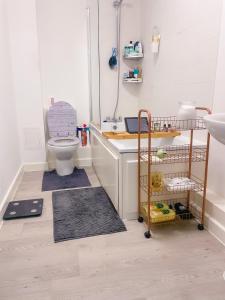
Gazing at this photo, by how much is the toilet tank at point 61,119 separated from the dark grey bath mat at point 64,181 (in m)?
0.56

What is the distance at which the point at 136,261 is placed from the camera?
155 cm

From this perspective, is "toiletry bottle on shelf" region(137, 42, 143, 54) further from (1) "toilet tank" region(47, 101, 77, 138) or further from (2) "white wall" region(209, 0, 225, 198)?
(2) "white wall" region(209, 0, 225, 198)

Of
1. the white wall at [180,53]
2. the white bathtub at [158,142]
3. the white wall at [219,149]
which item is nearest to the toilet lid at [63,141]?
the white bathtub at [158,142]

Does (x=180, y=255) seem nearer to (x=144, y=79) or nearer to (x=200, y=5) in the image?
(x=200, y=5)

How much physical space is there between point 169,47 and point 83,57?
137cm

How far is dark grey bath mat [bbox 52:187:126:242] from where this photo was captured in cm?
188

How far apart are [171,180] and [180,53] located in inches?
49.4

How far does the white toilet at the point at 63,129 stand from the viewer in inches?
124

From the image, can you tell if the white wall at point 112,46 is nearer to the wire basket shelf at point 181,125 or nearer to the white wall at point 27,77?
the white wall at point 27,77

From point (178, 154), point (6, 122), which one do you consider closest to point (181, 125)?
point (178, 154)

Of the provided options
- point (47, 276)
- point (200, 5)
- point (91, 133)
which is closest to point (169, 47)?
point (200, 5)

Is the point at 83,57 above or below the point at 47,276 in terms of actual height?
above

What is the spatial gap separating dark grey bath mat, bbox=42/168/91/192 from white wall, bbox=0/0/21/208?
0.39 m

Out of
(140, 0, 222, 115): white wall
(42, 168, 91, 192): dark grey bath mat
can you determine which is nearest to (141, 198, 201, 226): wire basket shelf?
(140, 0, 222, 115): white wall
